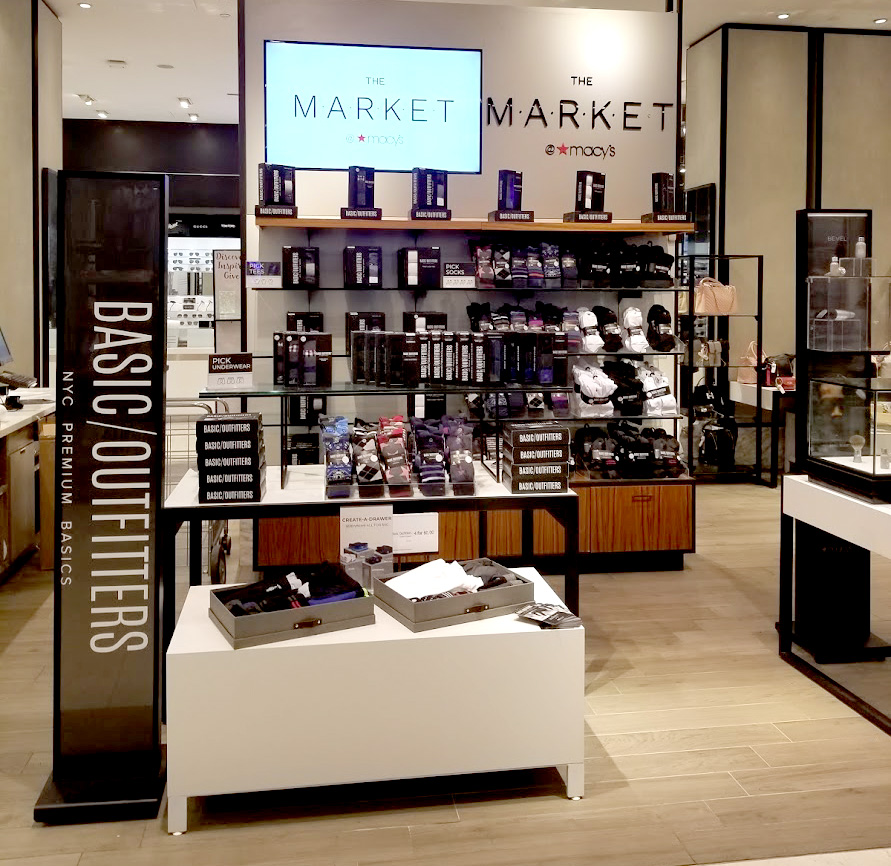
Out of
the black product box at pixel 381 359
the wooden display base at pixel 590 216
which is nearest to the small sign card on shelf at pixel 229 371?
the black product box at pixel 381 359

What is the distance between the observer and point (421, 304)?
4988 millimetres

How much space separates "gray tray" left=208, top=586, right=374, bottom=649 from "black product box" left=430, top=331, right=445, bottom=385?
1.40 meters

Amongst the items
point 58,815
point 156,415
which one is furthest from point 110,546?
point 58,815

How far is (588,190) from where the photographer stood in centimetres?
486

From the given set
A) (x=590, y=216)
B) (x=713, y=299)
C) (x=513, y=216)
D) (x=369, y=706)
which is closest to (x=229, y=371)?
(x=369, y=706)

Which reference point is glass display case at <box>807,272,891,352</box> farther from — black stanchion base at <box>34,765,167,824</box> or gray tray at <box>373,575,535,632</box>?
black stanchion base at <box>34,765,167,824</box>

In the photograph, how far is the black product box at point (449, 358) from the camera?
12.6ft

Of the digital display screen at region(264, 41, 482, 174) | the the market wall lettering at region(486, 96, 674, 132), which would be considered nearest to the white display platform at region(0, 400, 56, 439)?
the digital display screen at region(264, 41, 482, 174)

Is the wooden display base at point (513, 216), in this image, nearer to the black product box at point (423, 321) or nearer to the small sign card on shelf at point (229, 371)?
the black product box at point (423, 321)

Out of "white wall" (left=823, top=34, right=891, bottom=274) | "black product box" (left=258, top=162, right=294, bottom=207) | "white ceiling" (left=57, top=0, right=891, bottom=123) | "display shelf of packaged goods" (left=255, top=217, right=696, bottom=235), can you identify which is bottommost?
"display shelf of packaged goods" (left=255, top=217, right=696, bottom=235)

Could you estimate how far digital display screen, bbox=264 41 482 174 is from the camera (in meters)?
4.83

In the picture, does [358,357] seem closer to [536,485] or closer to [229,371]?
[229,371]

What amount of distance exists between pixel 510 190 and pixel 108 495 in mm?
2896

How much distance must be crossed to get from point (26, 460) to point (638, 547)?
3.17 metres
